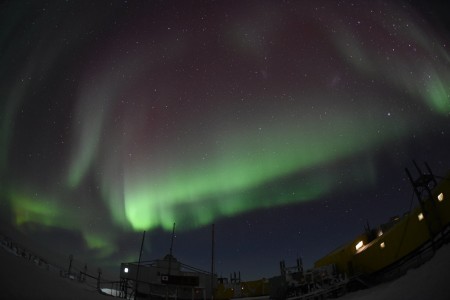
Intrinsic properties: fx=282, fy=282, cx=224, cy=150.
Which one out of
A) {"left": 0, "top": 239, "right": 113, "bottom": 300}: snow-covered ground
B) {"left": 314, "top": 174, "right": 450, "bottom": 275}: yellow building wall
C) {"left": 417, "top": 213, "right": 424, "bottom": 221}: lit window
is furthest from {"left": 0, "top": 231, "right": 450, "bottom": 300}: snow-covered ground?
{"left": 417, "top": 213, "right": 424, "bottom": 221}: lit window

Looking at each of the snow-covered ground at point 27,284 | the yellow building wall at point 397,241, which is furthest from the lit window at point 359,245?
the snow-covered ground at point 27,284

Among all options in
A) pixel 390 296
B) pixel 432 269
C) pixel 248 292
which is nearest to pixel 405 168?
pixel 432 269

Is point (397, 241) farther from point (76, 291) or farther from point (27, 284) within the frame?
point (27, 284)

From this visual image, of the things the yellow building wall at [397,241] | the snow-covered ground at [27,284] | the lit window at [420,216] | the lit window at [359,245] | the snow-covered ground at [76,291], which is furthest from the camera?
the lit window at [359,245]

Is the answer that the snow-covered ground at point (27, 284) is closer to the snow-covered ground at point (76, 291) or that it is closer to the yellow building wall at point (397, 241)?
the snow-covered ground at point (76, 291)

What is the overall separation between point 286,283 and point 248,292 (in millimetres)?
15695

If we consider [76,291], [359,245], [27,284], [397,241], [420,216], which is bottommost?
[27,284]

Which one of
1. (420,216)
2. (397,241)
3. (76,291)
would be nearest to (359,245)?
(397,241)

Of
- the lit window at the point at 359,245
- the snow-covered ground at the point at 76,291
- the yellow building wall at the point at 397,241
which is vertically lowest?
the snow-covered ground at the point at 76,291

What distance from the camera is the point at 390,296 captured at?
1614 cm

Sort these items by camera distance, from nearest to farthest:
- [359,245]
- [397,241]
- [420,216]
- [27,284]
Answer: [27,284] → [420,216] → [397,241] → [359,245]

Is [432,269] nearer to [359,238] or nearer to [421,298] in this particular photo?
[421,298]

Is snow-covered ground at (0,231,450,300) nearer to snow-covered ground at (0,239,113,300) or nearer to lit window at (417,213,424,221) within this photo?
snow-covered ground at (0,239,113,300)

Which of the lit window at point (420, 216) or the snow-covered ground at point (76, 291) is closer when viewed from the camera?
the snow-covered ground at point (76, 291)
